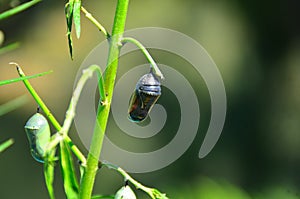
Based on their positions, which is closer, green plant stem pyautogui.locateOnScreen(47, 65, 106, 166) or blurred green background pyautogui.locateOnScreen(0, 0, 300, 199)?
green plant stem pyautogui.locateOnScreen(47, 65, 106, 166)

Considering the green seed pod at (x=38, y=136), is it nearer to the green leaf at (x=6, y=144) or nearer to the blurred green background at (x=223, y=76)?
the green leaf at (x=6, y=144)

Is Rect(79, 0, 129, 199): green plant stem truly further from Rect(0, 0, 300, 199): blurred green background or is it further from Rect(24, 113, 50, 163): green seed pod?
Rect(0, 0, 300, 199): blurred green background

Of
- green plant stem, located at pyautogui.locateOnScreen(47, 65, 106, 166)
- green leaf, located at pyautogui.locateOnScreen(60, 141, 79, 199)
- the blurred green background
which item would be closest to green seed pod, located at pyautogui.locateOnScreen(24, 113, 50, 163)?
green leaf, located at pyautogui.locateOnScreen(60, 141, 79, 199)

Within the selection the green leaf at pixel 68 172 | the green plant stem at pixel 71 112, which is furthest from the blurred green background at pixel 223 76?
the green plant stem at pixel 71 112

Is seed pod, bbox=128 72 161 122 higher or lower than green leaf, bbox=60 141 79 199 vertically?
higher

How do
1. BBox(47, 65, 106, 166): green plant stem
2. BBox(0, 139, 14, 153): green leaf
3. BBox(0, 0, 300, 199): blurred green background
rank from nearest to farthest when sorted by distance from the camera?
BBox(47, 65, 106, 166): green plant stem
BBox(0, 139, 14, 153): green leaf
BBox(0, 0, 300, 199): blurred green background

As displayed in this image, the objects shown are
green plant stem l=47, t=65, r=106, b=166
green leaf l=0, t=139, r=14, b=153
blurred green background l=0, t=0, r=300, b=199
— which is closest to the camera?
green plant stem l=47, t=65, r=106, b=166

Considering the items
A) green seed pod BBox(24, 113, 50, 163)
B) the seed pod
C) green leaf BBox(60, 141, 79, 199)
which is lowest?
green leaf BBox(60, 141, 79, 199)
